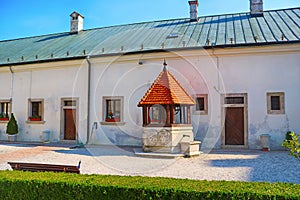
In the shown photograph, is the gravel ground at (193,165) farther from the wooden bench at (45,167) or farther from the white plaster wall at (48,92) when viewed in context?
the white plaster wall at (48,92)

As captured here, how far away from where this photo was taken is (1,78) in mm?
16859

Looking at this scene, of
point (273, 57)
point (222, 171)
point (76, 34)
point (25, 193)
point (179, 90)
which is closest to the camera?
point (25, 193)

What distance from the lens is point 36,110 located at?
52.2ft

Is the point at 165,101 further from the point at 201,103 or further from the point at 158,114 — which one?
the point at 201,103

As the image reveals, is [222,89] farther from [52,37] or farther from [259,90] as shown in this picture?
[52,37]

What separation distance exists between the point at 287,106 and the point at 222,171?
592 centimetres

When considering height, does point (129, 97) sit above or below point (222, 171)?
above

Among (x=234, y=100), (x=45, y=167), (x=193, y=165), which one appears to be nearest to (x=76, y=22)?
(x=234, y=100)

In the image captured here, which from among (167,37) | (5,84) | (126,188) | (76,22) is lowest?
(126,188)

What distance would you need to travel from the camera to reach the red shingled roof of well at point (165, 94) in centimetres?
1051

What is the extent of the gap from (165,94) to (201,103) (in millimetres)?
2855

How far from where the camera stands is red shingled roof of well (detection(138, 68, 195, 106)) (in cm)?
1051

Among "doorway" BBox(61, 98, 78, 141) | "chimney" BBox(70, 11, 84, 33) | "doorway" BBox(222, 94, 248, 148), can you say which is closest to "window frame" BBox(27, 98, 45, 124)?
"doorway" BBox(61, 98, 78, 141)

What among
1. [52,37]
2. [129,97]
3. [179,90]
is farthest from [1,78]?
[179,90]
